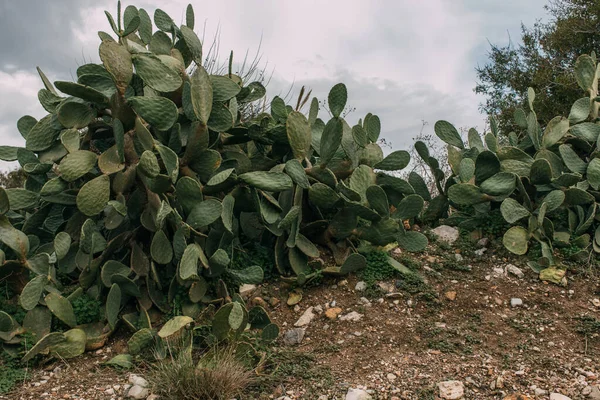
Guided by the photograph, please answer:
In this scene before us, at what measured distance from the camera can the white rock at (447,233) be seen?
164 inches

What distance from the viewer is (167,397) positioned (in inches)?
106

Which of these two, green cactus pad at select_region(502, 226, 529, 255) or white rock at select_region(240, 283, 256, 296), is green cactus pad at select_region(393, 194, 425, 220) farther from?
white rock at select_region(240, 283, 256, 296)

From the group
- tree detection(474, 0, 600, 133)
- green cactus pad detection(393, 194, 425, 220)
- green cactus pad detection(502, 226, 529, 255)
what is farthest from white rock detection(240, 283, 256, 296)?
tree detection(474, 0, 600, 133)

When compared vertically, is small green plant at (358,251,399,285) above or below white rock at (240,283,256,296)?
above

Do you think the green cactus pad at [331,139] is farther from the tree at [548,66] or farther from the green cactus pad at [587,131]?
the tree at [548,66]

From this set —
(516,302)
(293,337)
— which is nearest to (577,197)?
(516,302)

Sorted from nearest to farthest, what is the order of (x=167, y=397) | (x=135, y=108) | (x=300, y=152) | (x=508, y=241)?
1. (x=167, y=397)
2. (x=135, y=108)
3. (x=300, y=152)
4. (x=508, y=241)

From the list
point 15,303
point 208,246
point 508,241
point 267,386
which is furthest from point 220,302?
point 508,241

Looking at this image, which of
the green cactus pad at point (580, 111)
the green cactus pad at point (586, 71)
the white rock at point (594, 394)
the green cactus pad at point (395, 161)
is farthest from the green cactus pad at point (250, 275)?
the green cactus pad at point (586, 71)

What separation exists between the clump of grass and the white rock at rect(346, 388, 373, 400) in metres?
0.45

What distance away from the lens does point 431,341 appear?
10.3ft

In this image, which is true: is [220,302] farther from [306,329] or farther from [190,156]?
[190,156]

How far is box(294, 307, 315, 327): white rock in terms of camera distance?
3.36 metres

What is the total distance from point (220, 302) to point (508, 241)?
181 cm
